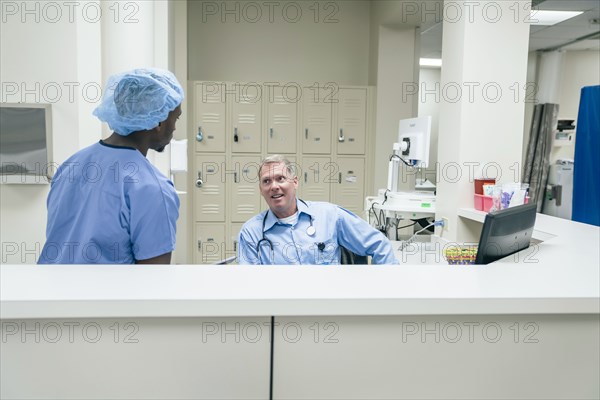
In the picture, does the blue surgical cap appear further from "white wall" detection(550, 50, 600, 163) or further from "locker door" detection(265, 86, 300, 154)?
"white wall" detection(550, 50, 600, 163)

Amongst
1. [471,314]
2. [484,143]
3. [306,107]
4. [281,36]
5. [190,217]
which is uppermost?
[281,36]

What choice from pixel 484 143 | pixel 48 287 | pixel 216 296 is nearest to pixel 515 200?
pixel 484 143

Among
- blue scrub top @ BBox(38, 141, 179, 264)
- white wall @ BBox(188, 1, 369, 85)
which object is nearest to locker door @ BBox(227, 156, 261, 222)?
white wall @ BBox(188, 1, 369, 85)

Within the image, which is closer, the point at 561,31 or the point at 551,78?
the point at 561,31

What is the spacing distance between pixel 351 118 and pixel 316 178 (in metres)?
0.67

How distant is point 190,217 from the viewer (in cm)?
465

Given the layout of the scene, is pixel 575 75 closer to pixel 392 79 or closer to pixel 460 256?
pixel 392 79

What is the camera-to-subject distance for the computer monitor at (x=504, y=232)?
1.31m

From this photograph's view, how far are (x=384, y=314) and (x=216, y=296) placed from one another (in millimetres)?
304

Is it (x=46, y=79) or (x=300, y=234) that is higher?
(x=46, y=79)

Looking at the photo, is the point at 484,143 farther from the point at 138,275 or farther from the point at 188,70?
the point at 188,70

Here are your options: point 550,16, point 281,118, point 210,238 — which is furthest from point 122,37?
point 550,16

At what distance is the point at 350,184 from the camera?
4883 millimetres

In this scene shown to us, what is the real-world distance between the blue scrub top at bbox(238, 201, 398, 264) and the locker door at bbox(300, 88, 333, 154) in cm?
258
